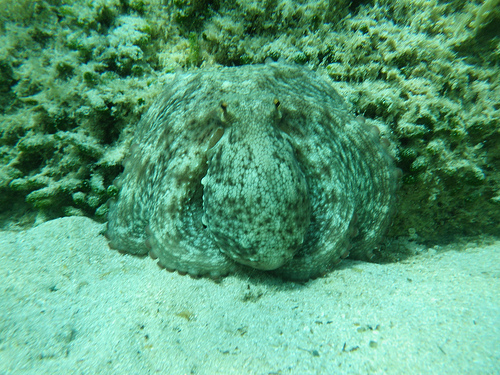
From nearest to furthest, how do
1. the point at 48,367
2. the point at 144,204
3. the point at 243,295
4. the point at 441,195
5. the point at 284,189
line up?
the point at 48,367 < the point at 284,189 < the point at 243,295 < the point at 144,204 < the point at 441,195

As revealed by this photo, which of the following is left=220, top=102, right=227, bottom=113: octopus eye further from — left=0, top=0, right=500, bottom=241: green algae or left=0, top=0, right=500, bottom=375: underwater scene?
left=0, top=0, right=500, bottom=241: green algae

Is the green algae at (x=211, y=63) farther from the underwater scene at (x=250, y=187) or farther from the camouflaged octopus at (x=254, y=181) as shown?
the camouflaged octopus at (x=254, y=181)

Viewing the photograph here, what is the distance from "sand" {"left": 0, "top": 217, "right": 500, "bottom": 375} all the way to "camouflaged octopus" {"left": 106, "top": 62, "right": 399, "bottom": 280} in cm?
25

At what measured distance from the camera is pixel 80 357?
6.35ft

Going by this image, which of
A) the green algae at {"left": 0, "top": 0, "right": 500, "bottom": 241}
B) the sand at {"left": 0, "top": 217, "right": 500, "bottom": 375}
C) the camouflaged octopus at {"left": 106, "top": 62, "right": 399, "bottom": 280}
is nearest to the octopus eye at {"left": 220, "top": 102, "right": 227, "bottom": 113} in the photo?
the camouflaged octopus at {"left": 106, "top": 62, "right": 399, "bottom": 280}

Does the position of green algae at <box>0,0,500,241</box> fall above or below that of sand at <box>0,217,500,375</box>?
above

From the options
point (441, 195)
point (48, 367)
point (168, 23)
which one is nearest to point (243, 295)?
point (48, 367)

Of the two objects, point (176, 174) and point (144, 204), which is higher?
point (176, 174)

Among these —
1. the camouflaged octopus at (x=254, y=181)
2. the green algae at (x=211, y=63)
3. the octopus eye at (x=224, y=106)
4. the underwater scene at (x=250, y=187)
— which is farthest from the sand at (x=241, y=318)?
the octopus eye at (x=224, y=106)

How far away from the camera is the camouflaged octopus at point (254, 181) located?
2.20 m

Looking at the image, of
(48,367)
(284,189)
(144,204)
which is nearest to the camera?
(48,367)

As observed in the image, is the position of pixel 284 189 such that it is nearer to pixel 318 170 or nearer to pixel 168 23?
pixel 318 170

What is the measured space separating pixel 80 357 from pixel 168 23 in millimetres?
4056

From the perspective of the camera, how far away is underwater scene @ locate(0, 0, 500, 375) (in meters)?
1.98
